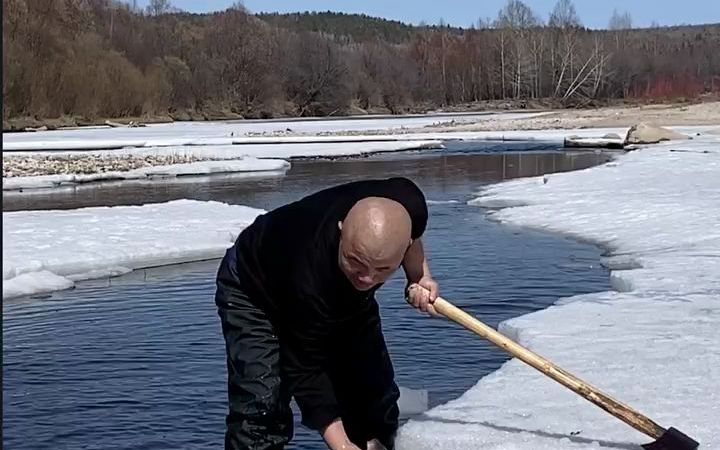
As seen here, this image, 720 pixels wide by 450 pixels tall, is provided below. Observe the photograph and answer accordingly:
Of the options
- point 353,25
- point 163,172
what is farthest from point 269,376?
point 353,25

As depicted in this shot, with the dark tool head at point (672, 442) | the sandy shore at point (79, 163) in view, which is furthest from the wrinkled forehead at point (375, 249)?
the sandy shore at point (79, 163)

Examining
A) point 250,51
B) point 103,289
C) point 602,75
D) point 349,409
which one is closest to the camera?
point 349,409

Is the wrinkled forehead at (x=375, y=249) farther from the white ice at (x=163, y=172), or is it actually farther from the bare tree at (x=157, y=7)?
the bare tree at (x=157, y=7)

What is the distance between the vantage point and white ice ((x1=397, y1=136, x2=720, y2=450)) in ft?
14.1

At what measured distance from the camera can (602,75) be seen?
277 ft

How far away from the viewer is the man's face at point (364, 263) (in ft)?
10.2

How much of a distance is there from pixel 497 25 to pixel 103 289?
4040 inches

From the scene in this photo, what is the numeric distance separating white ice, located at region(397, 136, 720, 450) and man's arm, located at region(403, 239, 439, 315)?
0.66m

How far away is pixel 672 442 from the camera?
13.1 ft

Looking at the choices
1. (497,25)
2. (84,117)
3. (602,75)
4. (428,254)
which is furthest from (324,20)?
(428,254)

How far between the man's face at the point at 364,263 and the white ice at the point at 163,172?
16642mm

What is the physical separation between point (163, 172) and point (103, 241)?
39.3 feet

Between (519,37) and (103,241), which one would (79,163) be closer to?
(103,241)

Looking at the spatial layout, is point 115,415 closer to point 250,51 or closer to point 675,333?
point 675,333
